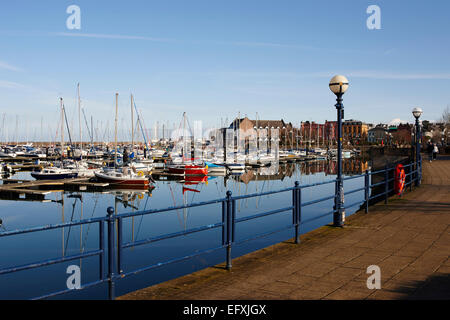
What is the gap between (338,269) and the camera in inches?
261

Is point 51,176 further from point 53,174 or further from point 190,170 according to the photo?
Result: point 190,170

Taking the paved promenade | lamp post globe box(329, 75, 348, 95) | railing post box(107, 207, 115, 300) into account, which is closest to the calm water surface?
the paved promenade

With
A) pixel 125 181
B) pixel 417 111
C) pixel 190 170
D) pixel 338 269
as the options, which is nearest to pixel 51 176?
pixel 125 181

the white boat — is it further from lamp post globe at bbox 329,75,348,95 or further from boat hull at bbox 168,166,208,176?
lamp post globe at bbox 329,75,348,95

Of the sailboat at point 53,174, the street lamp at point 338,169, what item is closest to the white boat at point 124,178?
the sailboat at point 53,174

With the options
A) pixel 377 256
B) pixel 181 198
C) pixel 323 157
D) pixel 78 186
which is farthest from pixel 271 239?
pixel 323 157

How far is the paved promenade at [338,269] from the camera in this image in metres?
5.53

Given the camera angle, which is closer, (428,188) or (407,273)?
(407,273)

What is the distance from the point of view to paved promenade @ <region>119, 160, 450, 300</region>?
5531mm

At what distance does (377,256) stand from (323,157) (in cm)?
9772
